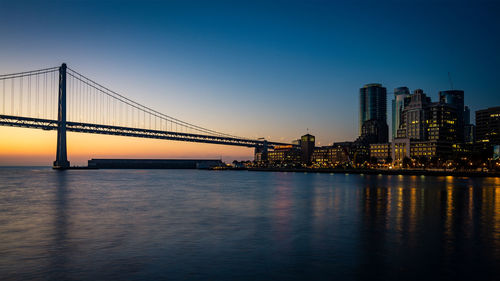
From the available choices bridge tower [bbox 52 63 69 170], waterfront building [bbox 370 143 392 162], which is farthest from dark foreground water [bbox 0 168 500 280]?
waterfront building [bbox 370 143 392 162]

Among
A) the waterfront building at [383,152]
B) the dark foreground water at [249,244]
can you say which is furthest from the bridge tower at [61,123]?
the waterfront building at [383,152]

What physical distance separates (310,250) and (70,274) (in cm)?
875

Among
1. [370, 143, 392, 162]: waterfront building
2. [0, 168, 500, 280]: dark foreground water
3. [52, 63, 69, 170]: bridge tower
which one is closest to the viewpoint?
[0, 168, 500, 280]: dark foreground water

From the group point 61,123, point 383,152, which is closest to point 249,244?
point 61,123

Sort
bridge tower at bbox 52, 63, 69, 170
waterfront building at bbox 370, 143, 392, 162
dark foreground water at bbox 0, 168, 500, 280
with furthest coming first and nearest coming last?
waterfront building at bbox 370, 143, 392, 162 < bridge tower at bbox 52, 63, 69, 170 < dark foreground water at bbox 0, 168, 500, 280

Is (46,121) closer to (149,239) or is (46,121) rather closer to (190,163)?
(149,239)

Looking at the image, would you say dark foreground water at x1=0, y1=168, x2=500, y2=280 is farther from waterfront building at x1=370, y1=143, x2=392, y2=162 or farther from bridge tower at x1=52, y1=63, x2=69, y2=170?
waterfront building at x1=370, y1=143, x2=392, y2=162

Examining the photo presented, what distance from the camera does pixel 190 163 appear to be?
19462 centimetres

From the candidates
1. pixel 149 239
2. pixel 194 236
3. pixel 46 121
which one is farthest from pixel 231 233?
pixel 46 121

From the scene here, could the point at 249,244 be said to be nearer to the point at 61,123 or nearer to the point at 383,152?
the point at 61,123

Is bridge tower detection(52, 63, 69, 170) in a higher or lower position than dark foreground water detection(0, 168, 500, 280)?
higher

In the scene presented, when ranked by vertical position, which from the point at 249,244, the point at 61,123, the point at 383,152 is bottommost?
the point at 249,244

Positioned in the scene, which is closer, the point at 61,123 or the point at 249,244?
the point at 249,244

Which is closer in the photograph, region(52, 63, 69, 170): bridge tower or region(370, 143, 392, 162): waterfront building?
region(52, 63, 69, 170): bridge tower
